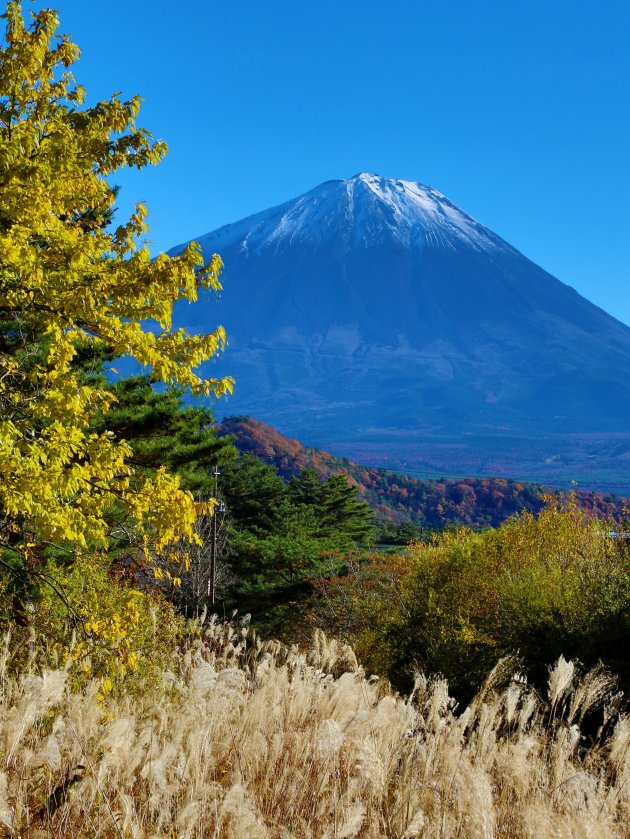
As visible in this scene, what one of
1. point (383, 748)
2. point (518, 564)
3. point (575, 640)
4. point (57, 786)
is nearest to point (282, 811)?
point (383, 748)

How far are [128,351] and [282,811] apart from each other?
5.18 meters

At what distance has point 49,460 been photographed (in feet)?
23.6

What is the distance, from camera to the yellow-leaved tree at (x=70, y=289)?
266 inches

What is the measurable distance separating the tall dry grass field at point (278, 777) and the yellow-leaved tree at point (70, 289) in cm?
229

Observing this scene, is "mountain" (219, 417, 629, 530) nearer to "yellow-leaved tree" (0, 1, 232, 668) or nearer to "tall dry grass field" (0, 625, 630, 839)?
"yellow-leaved tree" (0, 1, 232, 668)

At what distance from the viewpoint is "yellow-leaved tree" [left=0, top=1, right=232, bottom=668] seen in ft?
22.2

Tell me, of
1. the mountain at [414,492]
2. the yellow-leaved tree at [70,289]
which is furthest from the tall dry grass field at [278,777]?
the mountain at [414,492]

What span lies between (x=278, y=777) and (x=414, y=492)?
4401 inches

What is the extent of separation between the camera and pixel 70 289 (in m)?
7.43

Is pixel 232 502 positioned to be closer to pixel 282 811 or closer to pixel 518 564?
pixel 518 564

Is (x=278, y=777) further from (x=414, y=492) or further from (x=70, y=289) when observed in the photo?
(x=414, y=492)

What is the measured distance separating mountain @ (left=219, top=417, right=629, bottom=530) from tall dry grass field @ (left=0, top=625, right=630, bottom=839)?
288 ft

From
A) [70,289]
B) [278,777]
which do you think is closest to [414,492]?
[70,289]

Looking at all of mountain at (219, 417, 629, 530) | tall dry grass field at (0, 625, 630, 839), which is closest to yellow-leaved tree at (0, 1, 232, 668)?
tall dry grass field at (0, 625, 630, 839)
